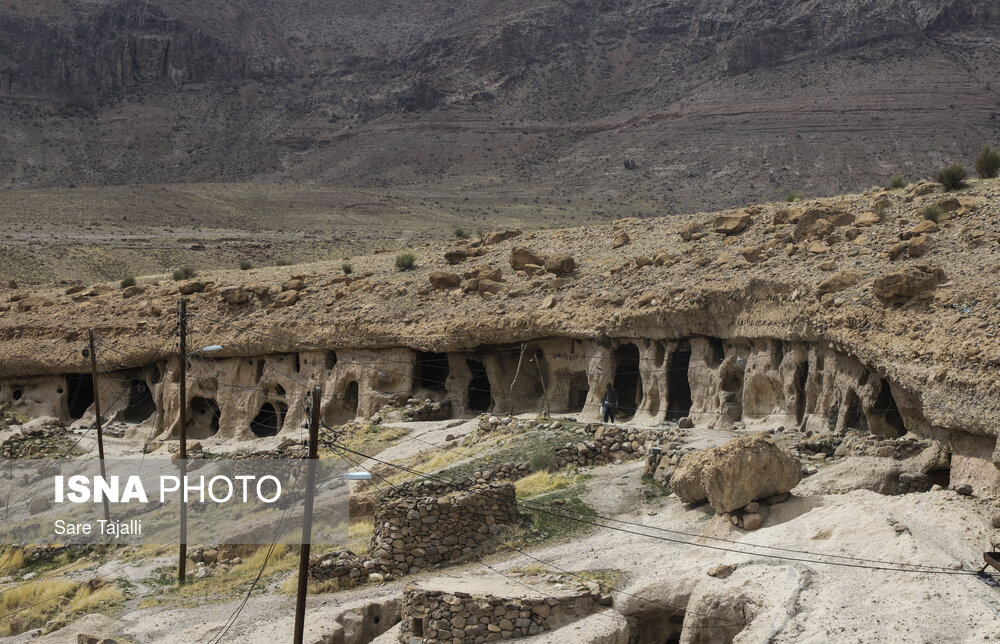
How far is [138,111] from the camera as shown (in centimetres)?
12256

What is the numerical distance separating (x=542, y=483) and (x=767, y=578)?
6.49 m

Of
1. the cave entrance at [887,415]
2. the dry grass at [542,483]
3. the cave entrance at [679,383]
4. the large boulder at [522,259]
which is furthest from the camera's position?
the large boulder at [522,259]

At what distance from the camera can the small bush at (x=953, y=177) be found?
26.5 m

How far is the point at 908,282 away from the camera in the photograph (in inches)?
786

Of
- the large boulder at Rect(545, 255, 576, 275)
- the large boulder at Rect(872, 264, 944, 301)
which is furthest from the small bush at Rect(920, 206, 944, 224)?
the large boulder at Rect(545, 255, 576, 275)

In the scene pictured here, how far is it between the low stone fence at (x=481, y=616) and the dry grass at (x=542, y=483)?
4750 mm

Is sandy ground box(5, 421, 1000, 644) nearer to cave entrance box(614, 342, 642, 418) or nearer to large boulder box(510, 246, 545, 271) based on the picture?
cave entrance box(614, 342, 642, 418)

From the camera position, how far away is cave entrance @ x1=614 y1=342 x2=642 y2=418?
2633 cm

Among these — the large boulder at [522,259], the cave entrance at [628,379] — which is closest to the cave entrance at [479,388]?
the large boulder at [522,259]

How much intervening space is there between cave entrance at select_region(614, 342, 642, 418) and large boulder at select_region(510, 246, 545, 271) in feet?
15.2

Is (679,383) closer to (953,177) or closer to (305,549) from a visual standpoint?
(953,177)

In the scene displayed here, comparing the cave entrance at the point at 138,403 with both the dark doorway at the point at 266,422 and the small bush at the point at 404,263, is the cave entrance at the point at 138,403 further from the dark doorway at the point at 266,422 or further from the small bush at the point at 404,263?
the small bush at the point at 404,263

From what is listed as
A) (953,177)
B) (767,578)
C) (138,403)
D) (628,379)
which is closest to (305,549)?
(767,578)

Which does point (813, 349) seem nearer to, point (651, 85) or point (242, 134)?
point (651, 85)
